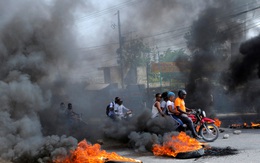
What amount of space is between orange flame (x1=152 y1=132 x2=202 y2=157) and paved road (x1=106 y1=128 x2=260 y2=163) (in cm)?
21

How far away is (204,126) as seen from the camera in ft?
35.4

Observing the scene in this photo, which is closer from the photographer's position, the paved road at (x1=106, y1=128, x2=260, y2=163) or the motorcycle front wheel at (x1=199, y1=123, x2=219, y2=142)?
the paved road at (x1=106, y1=128, x2=260, y2=163)

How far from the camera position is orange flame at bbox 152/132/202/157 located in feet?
28.4

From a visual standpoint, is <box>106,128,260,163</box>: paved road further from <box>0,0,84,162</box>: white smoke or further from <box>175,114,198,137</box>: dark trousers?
<box>0,0,84,162</box>: white smoke

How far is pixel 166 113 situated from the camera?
36.8 feet

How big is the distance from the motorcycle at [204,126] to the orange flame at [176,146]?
1687mm

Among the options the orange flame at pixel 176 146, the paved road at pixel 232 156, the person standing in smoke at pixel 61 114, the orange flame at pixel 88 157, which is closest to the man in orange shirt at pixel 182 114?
the paved road at pixel 232 156

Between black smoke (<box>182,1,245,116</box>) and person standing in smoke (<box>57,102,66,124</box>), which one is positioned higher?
black smoke (<box>182,1,245,116</box>)

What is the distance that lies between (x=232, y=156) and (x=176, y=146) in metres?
1.33

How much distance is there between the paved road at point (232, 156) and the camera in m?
8.00

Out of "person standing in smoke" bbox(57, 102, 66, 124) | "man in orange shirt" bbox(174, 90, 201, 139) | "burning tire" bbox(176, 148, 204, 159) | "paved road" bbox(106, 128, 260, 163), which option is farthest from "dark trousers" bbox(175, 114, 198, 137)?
"person standing in smoke" bbox(57, 102, 66, 124)

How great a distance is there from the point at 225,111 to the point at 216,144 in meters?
15.2

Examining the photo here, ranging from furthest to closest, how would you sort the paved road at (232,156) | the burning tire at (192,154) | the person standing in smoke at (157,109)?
the person standing in smoke at (157,109)
the burning tire at (192,154)
the paved road at (232,156)

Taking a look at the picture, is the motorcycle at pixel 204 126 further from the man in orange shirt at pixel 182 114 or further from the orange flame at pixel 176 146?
the orange flame at pixel 176 146
